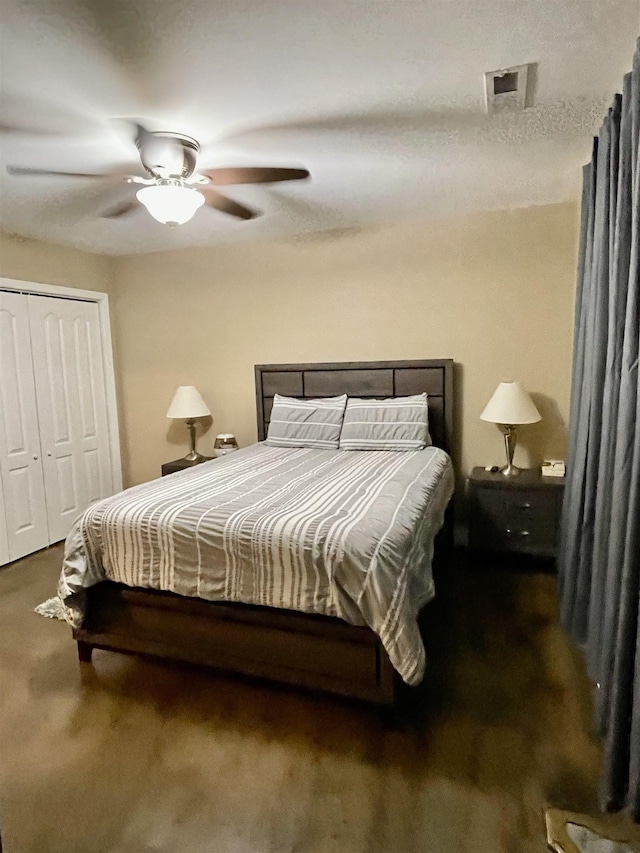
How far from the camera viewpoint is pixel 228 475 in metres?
2.91

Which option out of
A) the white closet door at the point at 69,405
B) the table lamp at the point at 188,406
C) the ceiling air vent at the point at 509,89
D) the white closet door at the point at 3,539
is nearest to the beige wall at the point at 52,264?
the white closet door at the point at 69,405

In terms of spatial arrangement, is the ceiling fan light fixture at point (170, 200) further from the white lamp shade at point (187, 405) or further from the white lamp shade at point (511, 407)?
the white lamp shade at point (511, 407)

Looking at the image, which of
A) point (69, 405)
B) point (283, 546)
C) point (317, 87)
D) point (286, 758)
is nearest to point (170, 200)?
point (317, 87)

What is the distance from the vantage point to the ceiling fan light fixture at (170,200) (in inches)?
87.4

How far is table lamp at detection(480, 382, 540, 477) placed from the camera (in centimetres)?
327

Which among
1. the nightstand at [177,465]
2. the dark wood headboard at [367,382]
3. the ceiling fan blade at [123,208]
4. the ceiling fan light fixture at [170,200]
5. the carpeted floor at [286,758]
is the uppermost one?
the ceiling fan blade at [123,208]

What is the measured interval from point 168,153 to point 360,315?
77.1 inches

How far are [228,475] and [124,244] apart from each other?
2330 mm

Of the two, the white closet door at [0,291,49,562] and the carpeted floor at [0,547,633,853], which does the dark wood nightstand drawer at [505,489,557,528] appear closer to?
the carpeted floor at [0,547,633,853]

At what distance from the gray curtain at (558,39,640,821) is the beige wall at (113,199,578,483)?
2.66 ft

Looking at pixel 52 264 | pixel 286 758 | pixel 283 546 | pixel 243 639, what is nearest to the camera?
pixel 286 758

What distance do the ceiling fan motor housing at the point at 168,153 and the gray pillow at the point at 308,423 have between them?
1.85 metres

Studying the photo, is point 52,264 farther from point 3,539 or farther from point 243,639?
point 243,639

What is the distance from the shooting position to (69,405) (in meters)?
4.22
